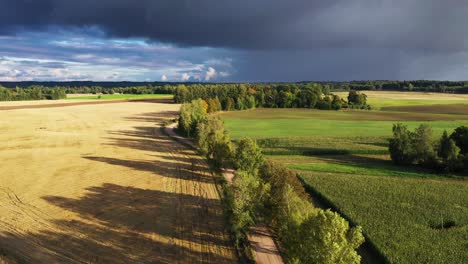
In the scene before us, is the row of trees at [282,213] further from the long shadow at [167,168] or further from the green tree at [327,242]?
the long shadow at [167,168]

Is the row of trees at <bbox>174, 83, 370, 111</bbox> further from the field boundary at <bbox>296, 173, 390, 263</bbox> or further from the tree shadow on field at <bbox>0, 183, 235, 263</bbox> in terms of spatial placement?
the tree shadow on field at <bbox>0, 183, 235, 263</bbox>

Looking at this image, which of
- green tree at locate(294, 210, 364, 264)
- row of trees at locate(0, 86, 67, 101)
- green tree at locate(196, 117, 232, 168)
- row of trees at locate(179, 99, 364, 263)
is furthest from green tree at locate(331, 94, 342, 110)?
row of trees at locate(0, 86, 67, 101)

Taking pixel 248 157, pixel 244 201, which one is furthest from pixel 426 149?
pixel 244 201

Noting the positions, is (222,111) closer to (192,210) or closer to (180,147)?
(180,147)

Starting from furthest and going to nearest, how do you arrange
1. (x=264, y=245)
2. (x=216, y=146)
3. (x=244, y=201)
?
(x=216, y=146) → (x=264, y=245) → (x=244, y=201)

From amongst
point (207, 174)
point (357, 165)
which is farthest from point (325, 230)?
→ point (357, 165)

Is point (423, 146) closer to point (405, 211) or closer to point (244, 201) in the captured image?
point (405, 211)
